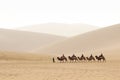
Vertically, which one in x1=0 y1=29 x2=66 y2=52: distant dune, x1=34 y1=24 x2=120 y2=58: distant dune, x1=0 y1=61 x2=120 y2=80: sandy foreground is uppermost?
x1=0 y1=29 x2=66 y2=52: distant dune

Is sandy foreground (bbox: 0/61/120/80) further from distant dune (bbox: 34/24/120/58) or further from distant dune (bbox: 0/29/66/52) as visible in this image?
distant dune (bbox: 0/29/66/52)

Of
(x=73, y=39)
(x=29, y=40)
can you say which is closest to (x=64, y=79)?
(x=73, y=39)

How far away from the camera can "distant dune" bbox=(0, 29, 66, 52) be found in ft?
313

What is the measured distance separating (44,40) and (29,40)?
4377mm

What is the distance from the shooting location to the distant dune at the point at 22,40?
3757 inches

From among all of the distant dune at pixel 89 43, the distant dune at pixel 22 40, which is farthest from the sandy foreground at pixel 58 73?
the distant dune at pixel 22 40

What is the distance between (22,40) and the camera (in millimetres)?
103000

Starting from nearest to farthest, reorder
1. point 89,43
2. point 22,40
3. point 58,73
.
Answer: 1. point 58,73
2. point 89,43
3. point 22,40

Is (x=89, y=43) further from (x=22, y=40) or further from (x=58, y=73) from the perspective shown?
(x=58, y=73)

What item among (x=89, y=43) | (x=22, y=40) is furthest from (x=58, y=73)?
(x=22, y=40)

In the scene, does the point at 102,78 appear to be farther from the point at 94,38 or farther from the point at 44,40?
the point at 44,40

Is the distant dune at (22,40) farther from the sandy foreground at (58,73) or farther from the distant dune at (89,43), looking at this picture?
the sandy foreground at (58,73)

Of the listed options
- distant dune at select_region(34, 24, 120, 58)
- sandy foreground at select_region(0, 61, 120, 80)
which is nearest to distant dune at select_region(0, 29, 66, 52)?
distant dune at select_region(34, 24, 120, 58)

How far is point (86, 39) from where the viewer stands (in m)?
79.1
